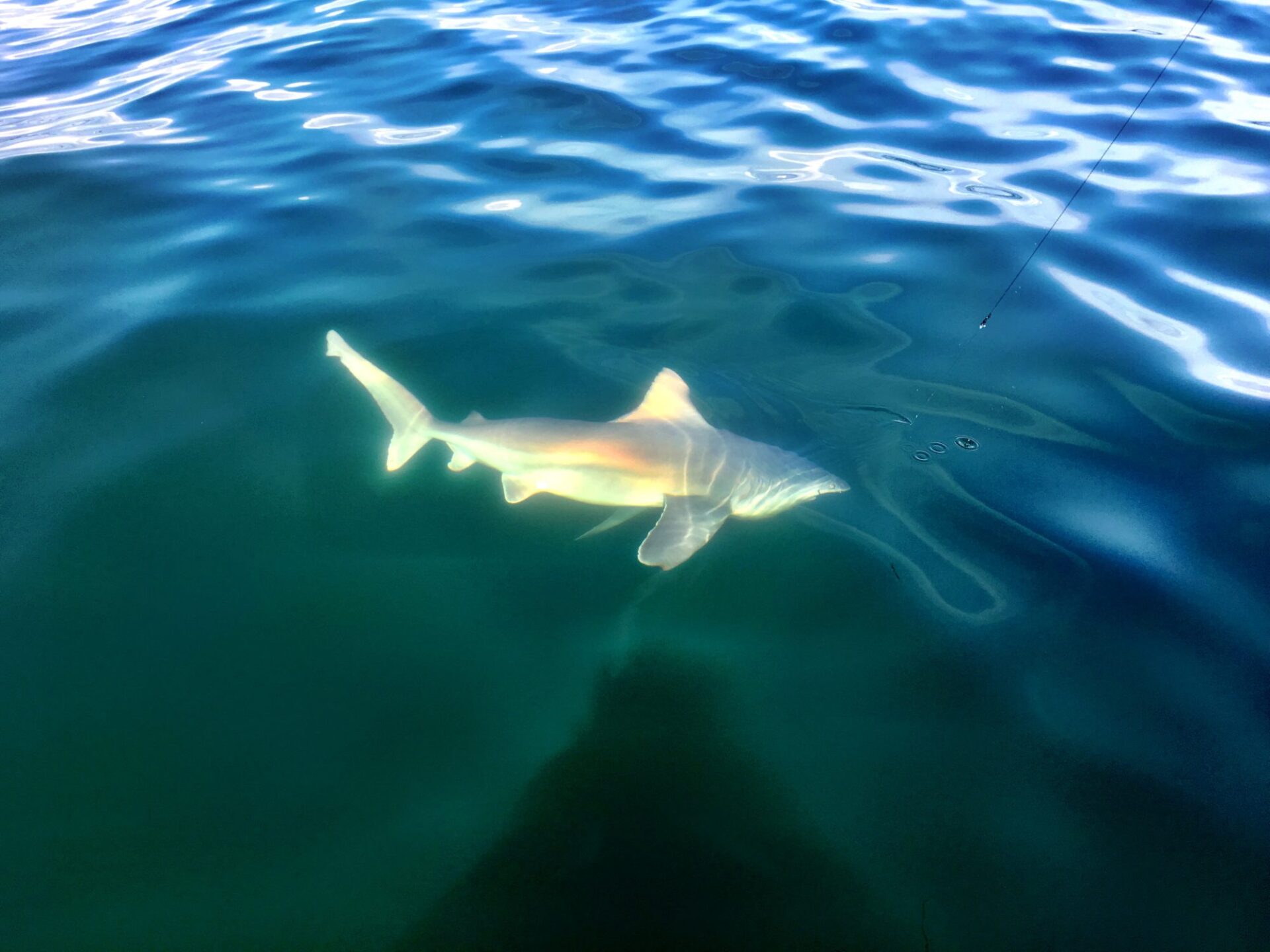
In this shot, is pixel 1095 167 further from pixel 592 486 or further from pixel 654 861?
pixel 654 861

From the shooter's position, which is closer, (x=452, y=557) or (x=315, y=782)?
(x=315, y=782)

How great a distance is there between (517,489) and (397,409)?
108cm

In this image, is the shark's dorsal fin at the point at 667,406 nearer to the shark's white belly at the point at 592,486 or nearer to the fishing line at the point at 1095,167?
the shark's white belly at the point at 592,486

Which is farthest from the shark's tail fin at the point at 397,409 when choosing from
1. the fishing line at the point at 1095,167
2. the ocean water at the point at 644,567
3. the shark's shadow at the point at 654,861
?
the fishing line at the point at 1095,167

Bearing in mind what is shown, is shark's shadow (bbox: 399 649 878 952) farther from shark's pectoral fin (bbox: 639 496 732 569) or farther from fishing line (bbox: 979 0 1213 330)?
fishing line (bbox: 979 0 1213 330)

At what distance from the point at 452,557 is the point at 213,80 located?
1102 centimetres

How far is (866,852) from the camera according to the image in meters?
3.24

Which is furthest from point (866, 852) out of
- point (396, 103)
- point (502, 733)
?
point (396, 103)

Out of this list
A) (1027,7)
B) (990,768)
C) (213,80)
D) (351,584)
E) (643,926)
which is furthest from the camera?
(1027,7)

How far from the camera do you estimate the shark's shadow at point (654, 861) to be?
3016mm

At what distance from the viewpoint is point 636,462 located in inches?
202

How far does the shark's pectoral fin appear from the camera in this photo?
4516 mm

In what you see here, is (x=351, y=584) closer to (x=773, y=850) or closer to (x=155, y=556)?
(x=155, y=556)

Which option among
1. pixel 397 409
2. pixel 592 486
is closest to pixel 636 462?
pixel 592 486
